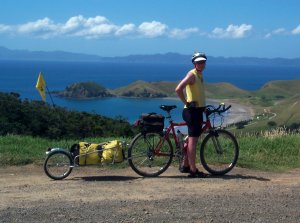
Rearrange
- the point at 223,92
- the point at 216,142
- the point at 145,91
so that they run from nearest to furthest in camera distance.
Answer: the point at 216,142
the point at 145,91
the point at 223,92

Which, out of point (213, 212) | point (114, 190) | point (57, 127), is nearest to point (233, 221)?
point (213, 212)

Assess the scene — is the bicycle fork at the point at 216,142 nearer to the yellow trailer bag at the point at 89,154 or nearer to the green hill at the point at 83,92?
the yellow trailer bag at the point at 89,154

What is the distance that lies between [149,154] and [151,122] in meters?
0.53

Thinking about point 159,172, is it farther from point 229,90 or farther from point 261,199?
point 229,90

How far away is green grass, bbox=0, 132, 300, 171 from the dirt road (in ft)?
1.58

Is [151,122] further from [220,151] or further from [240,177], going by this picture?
[240,177]

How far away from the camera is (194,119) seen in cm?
795

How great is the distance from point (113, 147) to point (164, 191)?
5.27ft

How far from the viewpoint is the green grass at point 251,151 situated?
A: 9.16 m

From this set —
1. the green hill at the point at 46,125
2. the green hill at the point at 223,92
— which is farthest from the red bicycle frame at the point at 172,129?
the green hill at the point at 223,92

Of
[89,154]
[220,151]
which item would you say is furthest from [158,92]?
[89,154]

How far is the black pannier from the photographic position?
8172 mm

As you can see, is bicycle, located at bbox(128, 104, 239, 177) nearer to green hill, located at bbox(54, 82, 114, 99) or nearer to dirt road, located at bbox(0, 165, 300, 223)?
dirt road, located at bbox(0, 165, 300, 223)

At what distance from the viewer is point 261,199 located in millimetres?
6488
